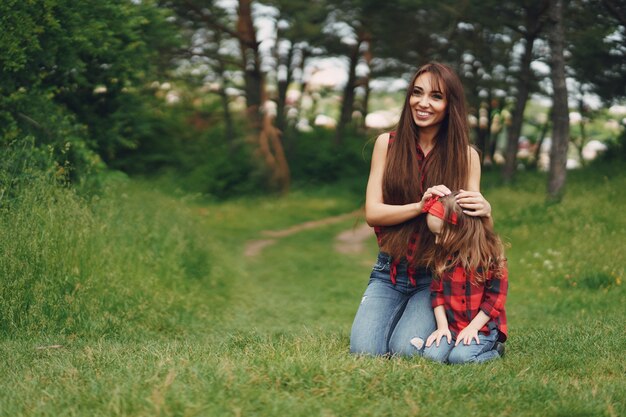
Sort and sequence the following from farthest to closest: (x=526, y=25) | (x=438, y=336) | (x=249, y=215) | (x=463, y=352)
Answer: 1. (x=249, y=215)
2. (x=526, y=25)
3. (x=438, y=336)
4. (x=463, y=352)

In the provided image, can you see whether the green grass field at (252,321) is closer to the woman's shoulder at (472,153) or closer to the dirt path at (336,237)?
the dirt path at (336,237)

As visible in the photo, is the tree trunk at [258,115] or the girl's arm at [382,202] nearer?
the girl's arm at [382,202]

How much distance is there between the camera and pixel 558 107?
14492 millimetres

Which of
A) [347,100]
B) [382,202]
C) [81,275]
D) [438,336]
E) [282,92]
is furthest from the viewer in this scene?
[347,100]

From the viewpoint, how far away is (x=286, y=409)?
3559 mm

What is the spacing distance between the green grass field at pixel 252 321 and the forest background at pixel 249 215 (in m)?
0.02

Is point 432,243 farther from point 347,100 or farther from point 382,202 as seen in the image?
point 347,100

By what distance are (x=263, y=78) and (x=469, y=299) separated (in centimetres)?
1875

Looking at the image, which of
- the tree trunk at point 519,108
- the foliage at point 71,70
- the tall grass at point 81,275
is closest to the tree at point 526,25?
the tree trunk at point 519,108

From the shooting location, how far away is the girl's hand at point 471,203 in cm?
476

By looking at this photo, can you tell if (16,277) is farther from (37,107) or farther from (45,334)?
(37,107)

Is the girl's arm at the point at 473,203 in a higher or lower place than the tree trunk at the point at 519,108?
higher

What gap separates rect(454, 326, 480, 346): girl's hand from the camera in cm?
472

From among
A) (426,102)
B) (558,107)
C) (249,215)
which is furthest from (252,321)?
(249,215)
